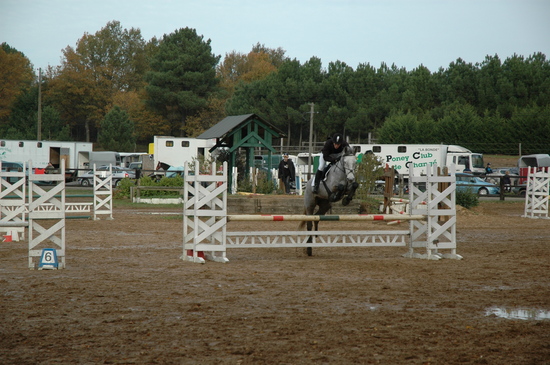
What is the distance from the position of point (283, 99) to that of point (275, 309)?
66593 millimetres

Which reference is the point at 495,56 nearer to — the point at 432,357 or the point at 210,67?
the point at 210,67

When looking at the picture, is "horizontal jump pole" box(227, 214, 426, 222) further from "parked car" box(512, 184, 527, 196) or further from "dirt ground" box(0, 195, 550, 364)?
"parked car" box(512, 184, 527, 196)

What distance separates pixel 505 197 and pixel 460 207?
15.1 m

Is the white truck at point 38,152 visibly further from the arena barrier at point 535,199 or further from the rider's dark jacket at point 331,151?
the rider's dark jacket at point 331,151

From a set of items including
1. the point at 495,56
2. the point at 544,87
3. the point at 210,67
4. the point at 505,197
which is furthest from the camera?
the point at 210,67

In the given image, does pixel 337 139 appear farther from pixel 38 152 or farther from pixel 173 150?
pixel 38 152

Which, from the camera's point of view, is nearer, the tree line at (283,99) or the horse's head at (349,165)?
the horse's head at (349,165)

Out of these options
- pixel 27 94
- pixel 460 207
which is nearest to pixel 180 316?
pixel 460 207

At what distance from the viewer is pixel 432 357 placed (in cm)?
494

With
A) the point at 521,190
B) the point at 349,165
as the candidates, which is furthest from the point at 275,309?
the point at 521,190

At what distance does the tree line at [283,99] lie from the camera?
5798 centimetres

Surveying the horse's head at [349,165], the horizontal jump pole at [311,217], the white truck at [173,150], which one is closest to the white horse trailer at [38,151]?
the white truck at [173,150]

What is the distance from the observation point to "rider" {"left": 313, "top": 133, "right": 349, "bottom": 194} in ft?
39.7

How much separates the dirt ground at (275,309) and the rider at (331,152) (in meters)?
1.57
